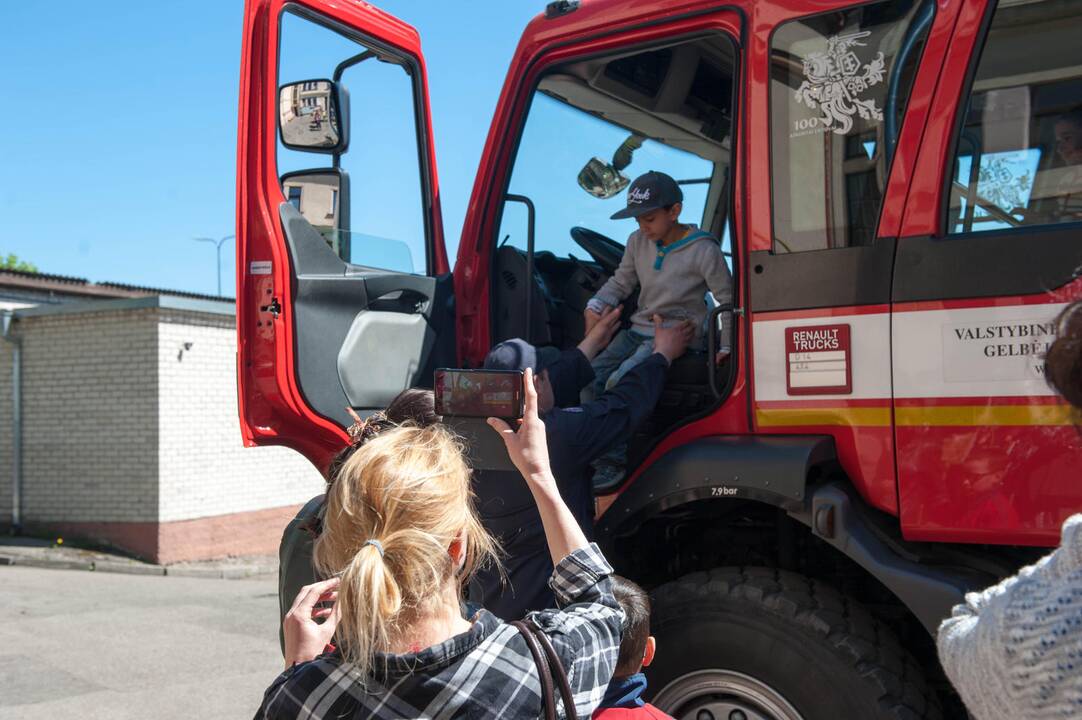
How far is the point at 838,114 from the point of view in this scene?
285cm

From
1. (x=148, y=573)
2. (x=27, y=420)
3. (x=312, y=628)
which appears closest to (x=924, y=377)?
(x=312, y=628)

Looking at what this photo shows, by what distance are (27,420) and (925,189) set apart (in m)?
13.1

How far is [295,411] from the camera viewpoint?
3.47 meters

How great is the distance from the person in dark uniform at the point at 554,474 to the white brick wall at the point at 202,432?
922cm

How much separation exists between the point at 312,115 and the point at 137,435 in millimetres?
9660

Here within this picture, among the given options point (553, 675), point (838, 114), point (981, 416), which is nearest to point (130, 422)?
point (838, 114)

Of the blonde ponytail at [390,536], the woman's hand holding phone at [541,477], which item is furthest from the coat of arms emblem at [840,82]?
the blonde ponytail at [390,536]

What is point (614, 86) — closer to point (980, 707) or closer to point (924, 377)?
point (924, 377)

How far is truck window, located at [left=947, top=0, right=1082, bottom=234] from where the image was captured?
→ 8.29 feet

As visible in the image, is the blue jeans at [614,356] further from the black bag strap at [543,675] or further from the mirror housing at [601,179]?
the black bag strap at [543,675]

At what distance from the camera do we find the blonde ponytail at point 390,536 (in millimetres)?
1574

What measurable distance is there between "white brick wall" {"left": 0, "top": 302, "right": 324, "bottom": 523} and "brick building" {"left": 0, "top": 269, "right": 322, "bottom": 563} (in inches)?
0.6

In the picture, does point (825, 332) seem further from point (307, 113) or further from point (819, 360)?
point (307, 113)

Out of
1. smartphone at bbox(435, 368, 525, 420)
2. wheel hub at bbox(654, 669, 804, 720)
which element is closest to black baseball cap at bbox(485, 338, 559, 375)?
smartphone at bbox(435, 368, 525, 420)
